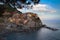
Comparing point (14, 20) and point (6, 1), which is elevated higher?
point (6, 1)

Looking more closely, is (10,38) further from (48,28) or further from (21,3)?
(21,3)

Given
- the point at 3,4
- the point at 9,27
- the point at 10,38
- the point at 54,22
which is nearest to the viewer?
the point at 10,38

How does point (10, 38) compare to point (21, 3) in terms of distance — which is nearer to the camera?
point (10, 38)

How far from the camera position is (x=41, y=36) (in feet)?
21.6

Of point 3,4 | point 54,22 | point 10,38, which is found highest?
point 3,4

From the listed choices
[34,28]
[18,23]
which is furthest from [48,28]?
[18,23]

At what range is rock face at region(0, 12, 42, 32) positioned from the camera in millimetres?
8041

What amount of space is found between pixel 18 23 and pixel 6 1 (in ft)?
3.56

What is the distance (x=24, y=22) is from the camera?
27.6 ft

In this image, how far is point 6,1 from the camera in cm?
848

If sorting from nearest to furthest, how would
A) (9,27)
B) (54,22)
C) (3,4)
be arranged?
(54,22), (9,27), (3,4)

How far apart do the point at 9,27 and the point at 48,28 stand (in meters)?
1.59

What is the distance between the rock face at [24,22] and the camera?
804 centimetres

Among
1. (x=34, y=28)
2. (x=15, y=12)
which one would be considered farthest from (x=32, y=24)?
(x=15, y=12)
